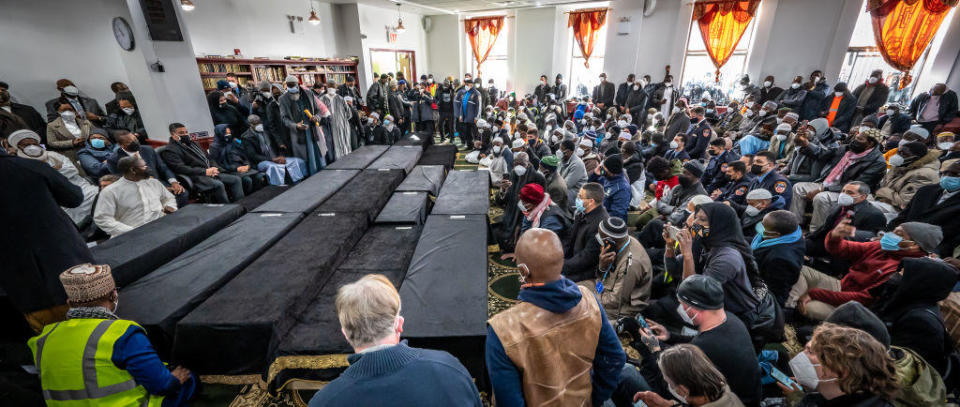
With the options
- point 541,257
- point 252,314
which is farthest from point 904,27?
point 252,314

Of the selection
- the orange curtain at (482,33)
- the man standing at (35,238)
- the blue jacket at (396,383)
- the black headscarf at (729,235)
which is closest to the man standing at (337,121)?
the man standing at (35,238)

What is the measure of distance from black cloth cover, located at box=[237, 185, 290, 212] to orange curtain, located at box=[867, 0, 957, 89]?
537 inches

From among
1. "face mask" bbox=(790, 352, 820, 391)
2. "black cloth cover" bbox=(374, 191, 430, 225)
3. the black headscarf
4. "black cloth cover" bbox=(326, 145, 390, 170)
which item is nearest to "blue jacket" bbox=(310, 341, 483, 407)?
"face mask" bbox=(790, 352, 820, 391)

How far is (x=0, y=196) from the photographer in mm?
2250

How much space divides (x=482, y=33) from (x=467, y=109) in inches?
293

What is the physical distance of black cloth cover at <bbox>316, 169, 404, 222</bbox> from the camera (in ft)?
13.8

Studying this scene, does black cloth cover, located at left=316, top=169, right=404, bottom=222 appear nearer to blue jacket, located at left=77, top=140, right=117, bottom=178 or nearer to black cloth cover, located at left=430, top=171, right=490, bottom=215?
black cloth cover, located at left=430, top=171, right=490, bottom=215

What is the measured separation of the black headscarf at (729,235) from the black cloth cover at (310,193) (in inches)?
159

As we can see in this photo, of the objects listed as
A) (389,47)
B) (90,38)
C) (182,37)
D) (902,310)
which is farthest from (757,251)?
(389,47)

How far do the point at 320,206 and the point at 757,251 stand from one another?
176 inches

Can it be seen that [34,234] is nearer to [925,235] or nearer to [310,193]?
[310,193]

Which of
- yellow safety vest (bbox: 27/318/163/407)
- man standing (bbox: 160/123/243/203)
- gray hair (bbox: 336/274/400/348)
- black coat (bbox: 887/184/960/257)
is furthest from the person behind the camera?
man standing (bbox: 160/123/243/203)

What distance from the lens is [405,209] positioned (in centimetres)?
429

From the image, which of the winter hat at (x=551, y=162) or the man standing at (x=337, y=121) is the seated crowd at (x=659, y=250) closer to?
the man standing at (x=337, y=121)
